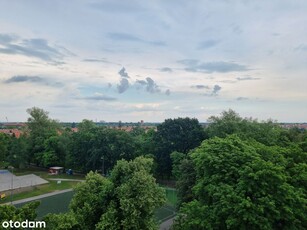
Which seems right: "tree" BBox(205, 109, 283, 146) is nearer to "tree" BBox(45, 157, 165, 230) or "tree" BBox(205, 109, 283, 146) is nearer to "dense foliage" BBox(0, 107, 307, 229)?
"dense foliage" BBox(0, 107, 307, 229)

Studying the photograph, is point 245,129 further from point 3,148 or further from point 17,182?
point 3,148

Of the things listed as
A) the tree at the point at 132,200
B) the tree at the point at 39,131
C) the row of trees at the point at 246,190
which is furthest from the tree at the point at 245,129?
the tree at the point at 39,131

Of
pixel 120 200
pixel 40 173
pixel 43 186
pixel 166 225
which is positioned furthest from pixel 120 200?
pixel 40 173

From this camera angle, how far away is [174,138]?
46.1 metres

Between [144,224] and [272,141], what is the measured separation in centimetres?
1768

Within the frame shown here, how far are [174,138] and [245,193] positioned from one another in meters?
29.9

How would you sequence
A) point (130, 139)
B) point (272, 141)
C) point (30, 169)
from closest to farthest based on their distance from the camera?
point (272, 141), point (130, 139), point (30, 169)

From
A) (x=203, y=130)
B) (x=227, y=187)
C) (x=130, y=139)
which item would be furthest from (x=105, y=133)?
(x=227, y=187)

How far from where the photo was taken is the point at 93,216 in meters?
17.9

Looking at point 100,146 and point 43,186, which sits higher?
point 100,146

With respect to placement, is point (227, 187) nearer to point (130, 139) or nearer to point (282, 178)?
point (282, 178)

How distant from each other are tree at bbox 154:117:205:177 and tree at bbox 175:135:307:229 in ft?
87.3

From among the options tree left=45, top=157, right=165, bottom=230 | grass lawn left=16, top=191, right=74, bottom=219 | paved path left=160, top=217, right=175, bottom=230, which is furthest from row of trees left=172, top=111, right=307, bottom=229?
grass lawn left=16, top=191, right=74, bottom=219

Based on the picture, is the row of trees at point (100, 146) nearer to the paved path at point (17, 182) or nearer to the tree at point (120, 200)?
the paved path at point (17, 182)
